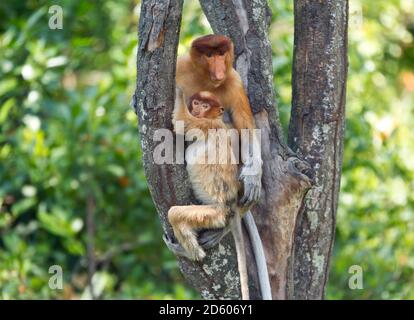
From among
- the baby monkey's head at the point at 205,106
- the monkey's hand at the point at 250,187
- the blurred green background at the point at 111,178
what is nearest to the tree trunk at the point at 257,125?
the monkey's hand at the point at 250,187

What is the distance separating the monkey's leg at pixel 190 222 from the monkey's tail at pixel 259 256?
8.3 inches

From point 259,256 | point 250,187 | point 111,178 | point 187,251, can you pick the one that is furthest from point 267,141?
point 111,178

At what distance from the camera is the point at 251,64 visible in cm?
390

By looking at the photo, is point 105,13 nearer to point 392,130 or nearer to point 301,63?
point 392,130

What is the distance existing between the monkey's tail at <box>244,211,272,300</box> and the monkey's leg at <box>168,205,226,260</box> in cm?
21

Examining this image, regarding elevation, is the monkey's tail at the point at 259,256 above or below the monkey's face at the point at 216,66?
below

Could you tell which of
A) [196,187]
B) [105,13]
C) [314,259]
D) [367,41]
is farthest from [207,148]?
[105,13]

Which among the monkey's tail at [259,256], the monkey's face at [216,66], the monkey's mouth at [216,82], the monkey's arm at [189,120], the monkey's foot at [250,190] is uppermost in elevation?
the monkey's face at [216,66]

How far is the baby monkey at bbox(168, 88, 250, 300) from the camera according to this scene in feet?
11.6

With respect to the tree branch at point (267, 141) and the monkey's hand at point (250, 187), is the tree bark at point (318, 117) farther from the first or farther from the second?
the monkey's hand at point (250, 187)

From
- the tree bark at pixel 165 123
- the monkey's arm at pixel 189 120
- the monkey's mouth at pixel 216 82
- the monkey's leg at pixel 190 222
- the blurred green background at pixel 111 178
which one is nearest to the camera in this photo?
the tree bark at pixel 165 123

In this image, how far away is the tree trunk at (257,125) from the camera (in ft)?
10.8

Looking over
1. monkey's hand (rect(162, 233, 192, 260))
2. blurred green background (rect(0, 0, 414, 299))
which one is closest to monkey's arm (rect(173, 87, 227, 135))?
monkey's hand (rect(162, 233, 192, 260))

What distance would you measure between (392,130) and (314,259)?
275cm
